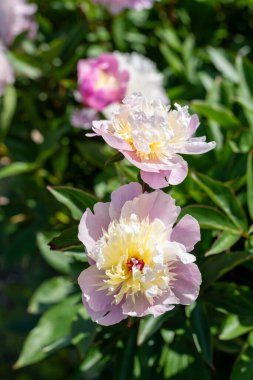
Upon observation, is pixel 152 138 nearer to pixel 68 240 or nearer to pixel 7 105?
pixel 68 240

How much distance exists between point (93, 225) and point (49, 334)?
0.49 m

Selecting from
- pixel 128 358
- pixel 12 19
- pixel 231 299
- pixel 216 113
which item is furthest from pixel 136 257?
pixel 12 19

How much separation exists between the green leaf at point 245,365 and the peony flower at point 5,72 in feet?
2.96

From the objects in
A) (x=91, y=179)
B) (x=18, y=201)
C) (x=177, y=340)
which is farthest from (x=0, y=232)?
(x=177, y=340)

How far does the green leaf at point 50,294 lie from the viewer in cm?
141

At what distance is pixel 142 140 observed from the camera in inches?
32.2

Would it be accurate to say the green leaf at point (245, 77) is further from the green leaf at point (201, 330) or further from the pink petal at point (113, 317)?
the pink petal at point (113, 317)

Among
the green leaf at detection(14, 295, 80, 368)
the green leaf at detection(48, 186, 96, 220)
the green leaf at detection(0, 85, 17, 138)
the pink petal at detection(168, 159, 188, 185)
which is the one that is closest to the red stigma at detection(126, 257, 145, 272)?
the pink petal at detection(168, 159, 188, 185)

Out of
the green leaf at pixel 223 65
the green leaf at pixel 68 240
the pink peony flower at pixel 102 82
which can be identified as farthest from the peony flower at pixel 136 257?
the green leaf at pixel 223 65

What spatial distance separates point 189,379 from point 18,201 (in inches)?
32.9

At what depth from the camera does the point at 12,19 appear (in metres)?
1.61

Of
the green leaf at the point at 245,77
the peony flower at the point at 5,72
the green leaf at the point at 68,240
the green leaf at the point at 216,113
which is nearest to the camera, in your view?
the green leaf at the point at 68,240

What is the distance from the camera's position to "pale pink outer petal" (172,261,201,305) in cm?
81

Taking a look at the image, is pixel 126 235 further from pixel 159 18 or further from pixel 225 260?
pixel 159 18
